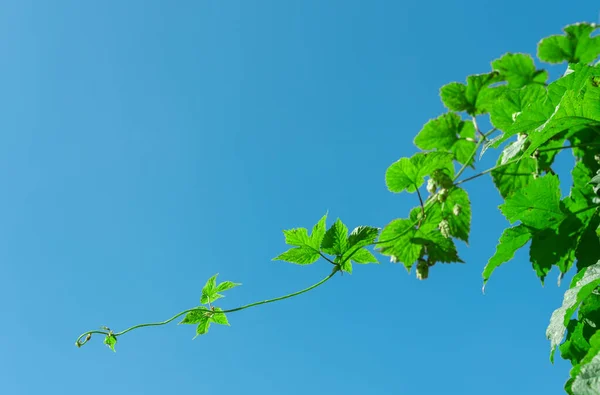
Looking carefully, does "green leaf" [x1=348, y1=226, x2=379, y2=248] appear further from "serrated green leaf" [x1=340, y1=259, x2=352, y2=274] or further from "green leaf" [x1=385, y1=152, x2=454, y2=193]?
"green leaf" [x1=385, y1=152, x2=454, y2=193]

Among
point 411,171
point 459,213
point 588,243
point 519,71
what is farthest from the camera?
point 519,71

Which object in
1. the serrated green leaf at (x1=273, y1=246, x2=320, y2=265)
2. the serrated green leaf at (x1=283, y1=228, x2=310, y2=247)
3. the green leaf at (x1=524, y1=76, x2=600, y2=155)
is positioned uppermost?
the serrated green leaf at (x1=283, y1=228, x2=310, y2=247)

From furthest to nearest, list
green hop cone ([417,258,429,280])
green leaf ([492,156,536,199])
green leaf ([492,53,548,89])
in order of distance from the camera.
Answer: green leaf ([492,53,548,89])
green hop cone ([417,258,429,280])
green leaf ([492,156,536,199])

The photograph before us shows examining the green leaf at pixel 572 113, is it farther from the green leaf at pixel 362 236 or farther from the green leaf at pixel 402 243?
the green leaf at pixel 402 243

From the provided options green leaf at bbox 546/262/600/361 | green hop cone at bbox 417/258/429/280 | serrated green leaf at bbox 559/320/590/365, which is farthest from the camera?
green hop cone at bbox 417/258/429/280

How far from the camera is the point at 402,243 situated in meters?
2.53

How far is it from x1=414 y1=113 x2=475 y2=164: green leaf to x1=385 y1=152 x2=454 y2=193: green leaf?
0.54 ft

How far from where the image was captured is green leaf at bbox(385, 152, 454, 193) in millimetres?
2383

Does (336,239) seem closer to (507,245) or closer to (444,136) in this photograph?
(507,245)

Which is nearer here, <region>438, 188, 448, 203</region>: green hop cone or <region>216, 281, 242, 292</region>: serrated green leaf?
<region>216, 281, 242, 292</region>: serrated green leaf

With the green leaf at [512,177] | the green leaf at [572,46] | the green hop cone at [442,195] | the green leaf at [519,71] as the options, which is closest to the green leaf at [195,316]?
the green hop cone at [442,195]

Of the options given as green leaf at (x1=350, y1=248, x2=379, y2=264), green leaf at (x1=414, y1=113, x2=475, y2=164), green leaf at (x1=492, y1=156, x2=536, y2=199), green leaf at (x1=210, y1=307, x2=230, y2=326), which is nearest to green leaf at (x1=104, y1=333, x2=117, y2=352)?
green leaf at (x1=210, y1=307, x2=230, y2=326)

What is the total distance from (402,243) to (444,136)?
572mm

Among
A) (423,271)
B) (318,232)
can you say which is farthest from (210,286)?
(423,271)
